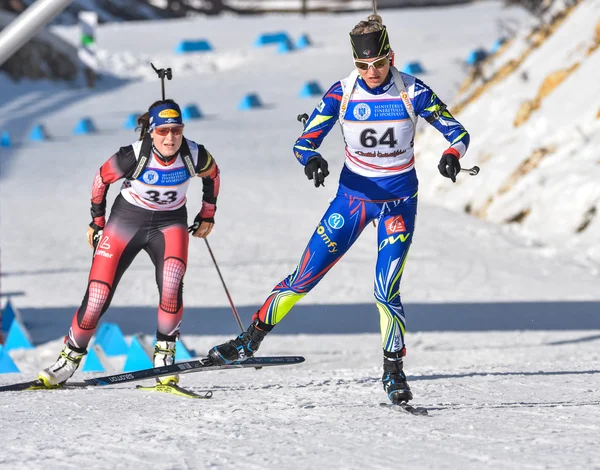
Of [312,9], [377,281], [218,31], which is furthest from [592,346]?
[312,9]

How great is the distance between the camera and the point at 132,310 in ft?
38.6

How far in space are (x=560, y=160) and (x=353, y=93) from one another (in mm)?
9712

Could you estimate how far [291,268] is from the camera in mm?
13203

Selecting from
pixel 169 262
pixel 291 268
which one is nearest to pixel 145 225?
pixel 169 262

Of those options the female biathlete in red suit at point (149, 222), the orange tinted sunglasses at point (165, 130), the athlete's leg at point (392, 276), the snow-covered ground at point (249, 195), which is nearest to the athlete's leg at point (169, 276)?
the female biathlete in red suit at point (149, 222)

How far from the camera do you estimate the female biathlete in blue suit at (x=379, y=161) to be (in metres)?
6.11

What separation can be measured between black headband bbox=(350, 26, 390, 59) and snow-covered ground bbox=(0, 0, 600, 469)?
2.03m

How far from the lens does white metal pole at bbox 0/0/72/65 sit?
22.4 ft

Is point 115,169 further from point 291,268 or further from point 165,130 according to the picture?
point 291,268

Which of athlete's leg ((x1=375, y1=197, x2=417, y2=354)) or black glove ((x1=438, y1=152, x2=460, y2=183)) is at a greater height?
black glove ((x1=438, y1=152, x2=460, y2=183))

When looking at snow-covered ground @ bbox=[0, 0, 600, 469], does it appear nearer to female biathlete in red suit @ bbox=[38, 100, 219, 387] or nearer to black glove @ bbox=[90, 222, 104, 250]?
female biathlete in red suit @ bbox=[38, 100, 219, 387]

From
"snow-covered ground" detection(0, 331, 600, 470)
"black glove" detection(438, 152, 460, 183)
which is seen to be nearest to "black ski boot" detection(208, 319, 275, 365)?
"snow-covered ground" detection(0, 331, 600, 470)

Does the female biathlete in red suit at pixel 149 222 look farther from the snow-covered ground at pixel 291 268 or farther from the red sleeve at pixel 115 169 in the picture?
the snow-covered ground at pixel 291 268

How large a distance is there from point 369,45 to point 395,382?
195 cm
